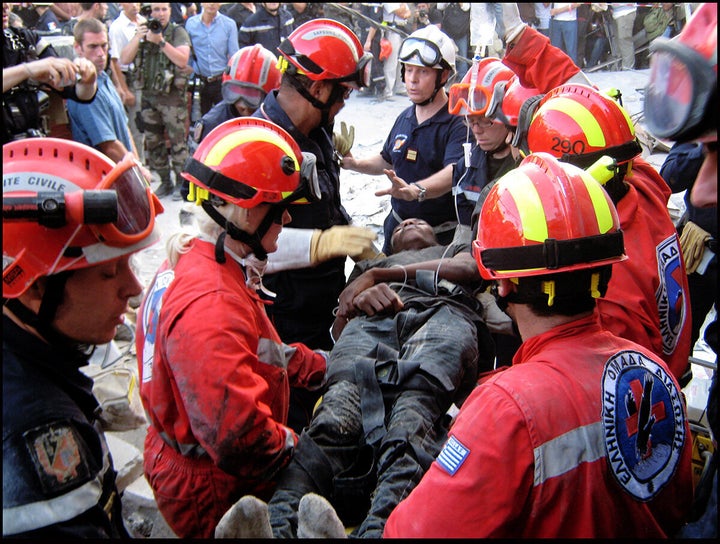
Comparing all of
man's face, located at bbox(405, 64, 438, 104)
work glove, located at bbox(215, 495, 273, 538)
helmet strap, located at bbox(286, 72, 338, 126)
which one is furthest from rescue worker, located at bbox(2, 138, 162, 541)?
man's face, located at bbox(405, 64, 438, 104)

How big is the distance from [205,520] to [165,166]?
737 cm

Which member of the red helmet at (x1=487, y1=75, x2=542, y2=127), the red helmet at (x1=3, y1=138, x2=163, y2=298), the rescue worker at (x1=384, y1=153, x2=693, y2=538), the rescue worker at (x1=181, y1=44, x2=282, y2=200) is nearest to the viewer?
the red helmet at (x1=3, y1=138, x2=163, y2=298)

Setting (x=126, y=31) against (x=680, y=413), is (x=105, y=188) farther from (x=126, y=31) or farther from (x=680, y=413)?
(x=126, y=31)

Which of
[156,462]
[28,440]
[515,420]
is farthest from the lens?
[156,462]

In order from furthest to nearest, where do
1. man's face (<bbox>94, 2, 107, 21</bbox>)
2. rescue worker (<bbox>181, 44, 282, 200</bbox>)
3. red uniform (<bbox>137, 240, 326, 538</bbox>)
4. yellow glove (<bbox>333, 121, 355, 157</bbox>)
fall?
man's face (<bbox>94, 2, 107, 21</bbox>) → rescue worker (<bbox>181, 44, 282, 200</bbox>) → yellow glove (<bbox>333, 121, 355, 157</bbox>) → red uniform (<bbox>137, 240, 326, 538</bbox>)

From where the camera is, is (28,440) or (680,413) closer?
(28,440)

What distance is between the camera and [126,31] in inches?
356

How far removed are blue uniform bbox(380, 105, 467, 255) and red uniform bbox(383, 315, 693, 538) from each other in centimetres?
322

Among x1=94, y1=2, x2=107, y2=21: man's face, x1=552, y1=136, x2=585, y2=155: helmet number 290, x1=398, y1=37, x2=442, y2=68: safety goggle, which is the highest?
x1=94, y1=2, x2=107, y2=21: man's face

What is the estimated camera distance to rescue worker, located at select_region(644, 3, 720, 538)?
58.1 inches

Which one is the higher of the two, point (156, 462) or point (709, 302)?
point (156, 462)

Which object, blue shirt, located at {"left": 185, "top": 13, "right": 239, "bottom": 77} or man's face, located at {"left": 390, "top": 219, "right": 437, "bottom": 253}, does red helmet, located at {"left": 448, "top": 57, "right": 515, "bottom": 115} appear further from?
blue shirt, located at {"left": 185, "top": 13, "right": 239, "bottom": 77}

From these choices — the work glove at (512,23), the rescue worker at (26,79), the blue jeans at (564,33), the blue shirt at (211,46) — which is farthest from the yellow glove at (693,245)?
the blue jeans at (564,33)

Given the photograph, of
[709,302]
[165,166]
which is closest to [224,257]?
[709,302]
